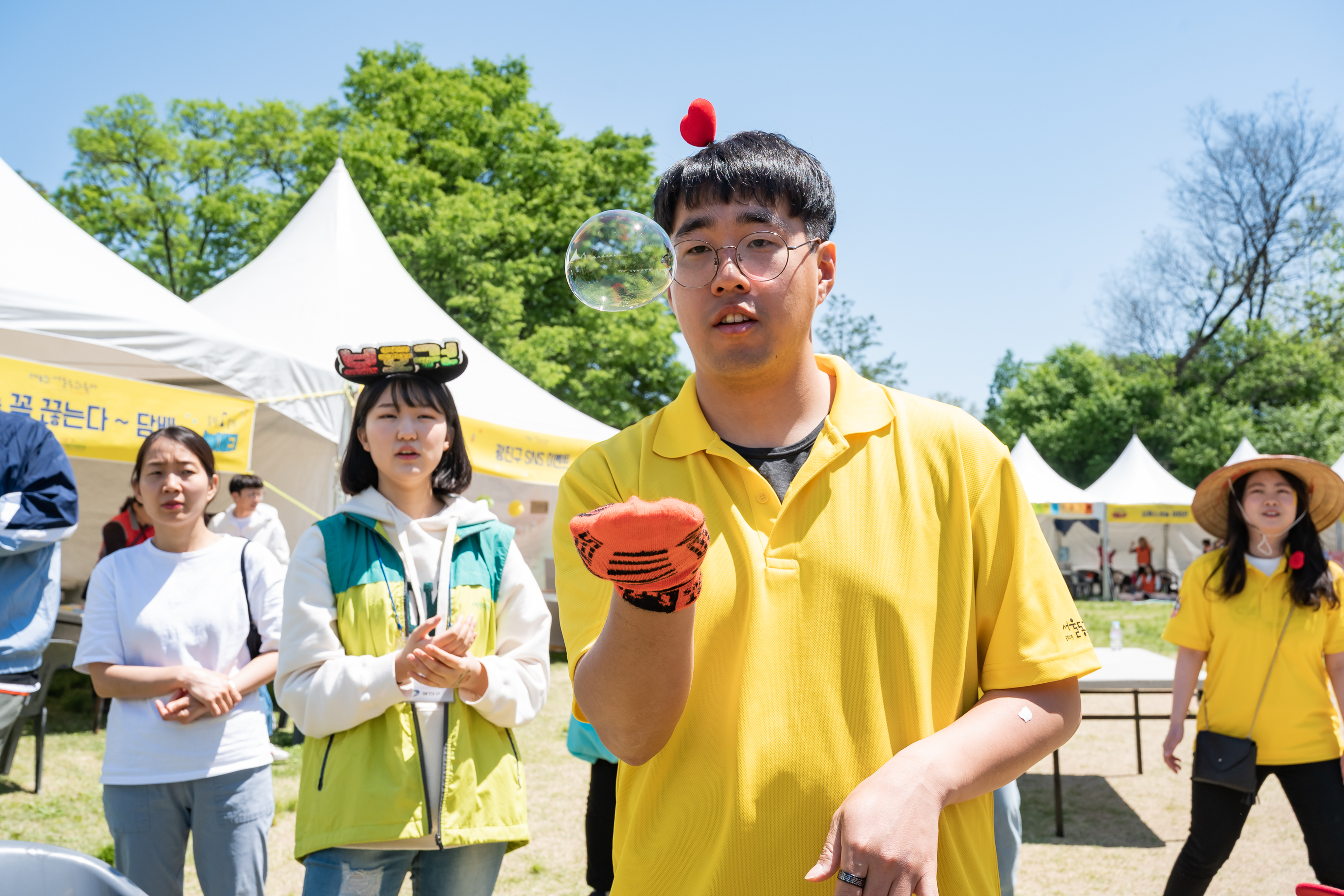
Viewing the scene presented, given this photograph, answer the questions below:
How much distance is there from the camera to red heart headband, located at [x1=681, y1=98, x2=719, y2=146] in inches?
56.5

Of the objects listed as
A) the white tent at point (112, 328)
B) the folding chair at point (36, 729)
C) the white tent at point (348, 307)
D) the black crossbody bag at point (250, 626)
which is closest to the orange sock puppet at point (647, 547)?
the black crossbody bag at point (250, 626)

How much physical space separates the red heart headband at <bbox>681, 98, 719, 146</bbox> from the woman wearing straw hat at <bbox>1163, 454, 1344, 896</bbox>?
337cm

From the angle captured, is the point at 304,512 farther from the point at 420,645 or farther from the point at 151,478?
the point at 420,645

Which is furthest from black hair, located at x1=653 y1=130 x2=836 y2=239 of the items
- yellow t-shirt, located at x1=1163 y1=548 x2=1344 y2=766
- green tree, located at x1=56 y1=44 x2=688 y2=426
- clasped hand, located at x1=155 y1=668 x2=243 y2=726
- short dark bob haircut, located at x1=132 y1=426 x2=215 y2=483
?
green tree, located at x1=56 y1=44 x2=688 y2=426

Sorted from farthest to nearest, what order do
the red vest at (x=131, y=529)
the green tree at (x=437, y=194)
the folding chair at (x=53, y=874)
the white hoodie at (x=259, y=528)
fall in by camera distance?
1. the green tree at (x=437, y=194)
2. the white hoodie at (x=259, y=528)
3. the red vest at (x=131, y=529)
4. the folding chair at (x=53, y=874)

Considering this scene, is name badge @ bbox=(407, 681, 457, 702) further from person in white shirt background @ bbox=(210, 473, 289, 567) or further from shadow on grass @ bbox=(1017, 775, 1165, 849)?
person in white shirt background @ bbox=(210, 473, 289, 567)

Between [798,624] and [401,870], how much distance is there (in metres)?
1.54

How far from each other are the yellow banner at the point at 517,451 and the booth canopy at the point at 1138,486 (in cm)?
1723

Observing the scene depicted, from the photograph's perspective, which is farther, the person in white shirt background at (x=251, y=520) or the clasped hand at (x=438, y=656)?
the person in white shirt background at (x=251, y=520)

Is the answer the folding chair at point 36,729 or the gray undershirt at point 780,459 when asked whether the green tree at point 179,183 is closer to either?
the folding chair at point 36,729

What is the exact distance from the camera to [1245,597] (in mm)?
3686

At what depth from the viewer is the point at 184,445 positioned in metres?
2.96

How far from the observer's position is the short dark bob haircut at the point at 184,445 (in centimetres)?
292

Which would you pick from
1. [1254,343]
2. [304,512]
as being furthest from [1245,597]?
[1254,343]
